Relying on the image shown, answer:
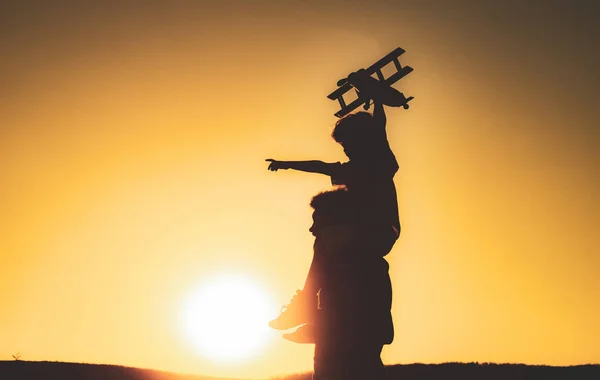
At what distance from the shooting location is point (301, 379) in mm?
11312

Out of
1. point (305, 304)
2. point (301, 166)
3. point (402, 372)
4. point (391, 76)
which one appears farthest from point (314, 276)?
point (402, 372)

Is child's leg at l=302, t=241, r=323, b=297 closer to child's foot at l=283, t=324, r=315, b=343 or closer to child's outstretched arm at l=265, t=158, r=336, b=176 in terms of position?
child's foot at l=283, t=324, r=315, b=343

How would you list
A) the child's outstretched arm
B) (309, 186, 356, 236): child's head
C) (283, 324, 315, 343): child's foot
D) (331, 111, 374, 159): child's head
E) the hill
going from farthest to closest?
the hill, (283, 324, 315, 343): child's foot, (331, 111, 374, 159): child's head, (309, 186, 356, 236): child's head, the child's outstretched arm

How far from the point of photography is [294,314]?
809cm

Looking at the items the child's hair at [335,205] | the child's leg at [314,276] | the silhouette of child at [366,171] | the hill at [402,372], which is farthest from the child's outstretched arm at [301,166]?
the hill at [402,372]

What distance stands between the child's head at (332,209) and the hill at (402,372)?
4.31 metres

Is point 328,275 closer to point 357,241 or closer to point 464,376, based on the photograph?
point 357,241

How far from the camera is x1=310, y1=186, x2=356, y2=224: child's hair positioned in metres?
7.48

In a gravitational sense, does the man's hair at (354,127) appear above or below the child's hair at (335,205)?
above

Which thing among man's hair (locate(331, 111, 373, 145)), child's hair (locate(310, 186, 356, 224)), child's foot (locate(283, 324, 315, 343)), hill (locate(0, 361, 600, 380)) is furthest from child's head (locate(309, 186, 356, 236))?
hill (locate(0, 361, 600, 380))

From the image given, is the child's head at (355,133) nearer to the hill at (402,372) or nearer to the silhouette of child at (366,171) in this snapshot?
the silhouette of child at (366,171)

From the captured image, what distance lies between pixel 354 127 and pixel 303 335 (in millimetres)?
2711

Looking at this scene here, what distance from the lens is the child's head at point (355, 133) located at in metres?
7.69

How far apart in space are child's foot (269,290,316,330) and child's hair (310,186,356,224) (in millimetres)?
1199
